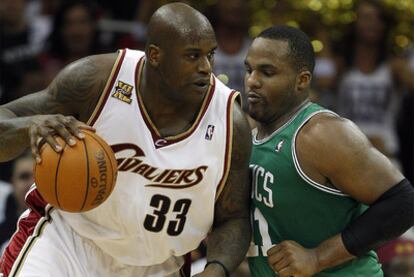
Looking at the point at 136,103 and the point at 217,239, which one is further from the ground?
the point at 136,103

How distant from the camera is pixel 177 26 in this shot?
15.2ft

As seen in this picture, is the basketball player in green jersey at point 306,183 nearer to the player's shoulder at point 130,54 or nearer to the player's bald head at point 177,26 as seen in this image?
the player's bald head at point 177,26

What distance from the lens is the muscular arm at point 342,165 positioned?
180 inches

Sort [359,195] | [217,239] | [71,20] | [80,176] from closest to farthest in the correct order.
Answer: [80,176]
[359,195]
[217,239]
[71,20]

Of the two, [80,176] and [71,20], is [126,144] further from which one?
[71,20]

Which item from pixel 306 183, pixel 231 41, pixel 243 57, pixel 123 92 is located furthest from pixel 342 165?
pixel 231 41

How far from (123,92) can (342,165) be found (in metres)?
1.14

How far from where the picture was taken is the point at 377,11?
858 centimetres

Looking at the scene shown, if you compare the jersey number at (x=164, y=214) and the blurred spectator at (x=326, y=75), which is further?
the blurred spectator at (x=326, y=75)

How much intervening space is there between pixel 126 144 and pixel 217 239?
0.69 m

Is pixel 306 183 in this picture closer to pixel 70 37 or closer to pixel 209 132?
pixel 209 132

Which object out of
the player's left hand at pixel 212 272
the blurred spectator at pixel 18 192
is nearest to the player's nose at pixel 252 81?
the player's left hand at pixel 212 272

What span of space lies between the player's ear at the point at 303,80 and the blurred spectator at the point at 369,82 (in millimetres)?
3606

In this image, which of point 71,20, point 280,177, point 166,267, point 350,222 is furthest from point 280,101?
point 71,20
